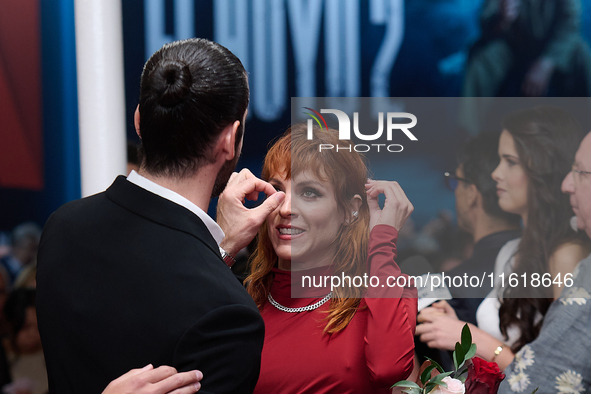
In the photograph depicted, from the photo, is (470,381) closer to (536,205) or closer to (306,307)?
(306,307)

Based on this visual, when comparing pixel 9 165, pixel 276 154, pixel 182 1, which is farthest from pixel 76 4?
pixel 276 154

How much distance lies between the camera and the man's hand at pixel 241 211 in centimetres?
142

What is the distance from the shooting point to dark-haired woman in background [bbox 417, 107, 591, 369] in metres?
1.75

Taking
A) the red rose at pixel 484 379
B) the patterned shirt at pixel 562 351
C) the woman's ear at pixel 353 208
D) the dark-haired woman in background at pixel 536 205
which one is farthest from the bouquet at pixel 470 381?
the patterned shirt at pixel 562 351

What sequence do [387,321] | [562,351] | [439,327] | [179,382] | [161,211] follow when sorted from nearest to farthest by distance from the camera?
[179,382] → [161,211] → [387,321] → [562,351] → [439,327]

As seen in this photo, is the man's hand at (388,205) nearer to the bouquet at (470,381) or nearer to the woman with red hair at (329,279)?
the woman with red hair at (329,279)

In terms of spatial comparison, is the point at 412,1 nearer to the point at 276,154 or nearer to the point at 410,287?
the point at 276,154

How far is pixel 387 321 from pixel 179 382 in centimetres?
70

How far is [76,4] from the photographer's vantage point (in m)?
2.05

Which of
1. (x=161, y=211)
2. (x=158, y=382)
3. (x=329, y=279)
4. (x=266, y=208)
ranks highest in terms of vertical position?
(x=161, y=211)

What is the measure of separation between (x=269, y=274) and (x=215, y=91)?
839 mm

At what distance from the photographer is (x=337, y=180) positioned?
1560 millimetres

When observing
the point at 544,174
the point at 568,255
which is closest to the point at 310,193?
the point at 544,174

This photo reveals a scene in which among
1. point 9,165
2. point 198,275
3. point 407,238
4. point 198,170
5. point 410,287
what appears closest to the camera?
point 198,275
